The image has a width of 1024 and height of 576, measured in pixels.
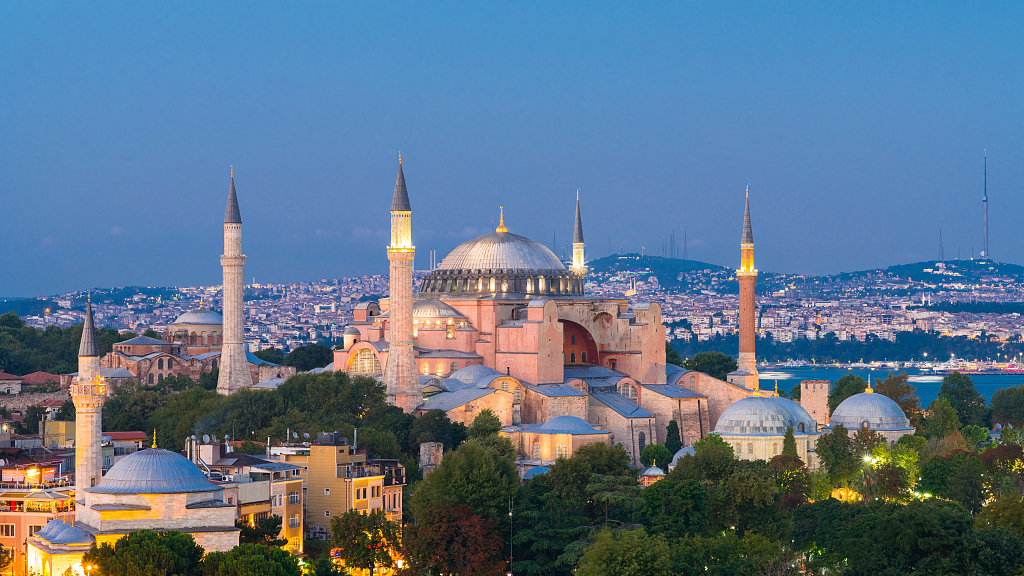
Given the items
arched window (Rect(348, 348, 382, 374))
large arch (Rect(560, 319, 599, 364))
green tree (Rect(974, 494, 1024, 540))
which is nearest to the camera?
green tree (Rect(974, 494, 1024, 540))

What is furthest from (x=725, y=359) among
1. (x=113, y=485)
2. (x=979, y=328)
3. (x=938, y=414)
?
(x=979, y=328)

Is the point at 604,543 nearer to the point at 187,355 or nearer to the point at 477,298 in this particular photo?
the point at 477,298

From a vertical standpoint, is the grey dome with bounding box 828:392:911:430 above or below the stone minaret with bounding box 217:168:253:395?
below

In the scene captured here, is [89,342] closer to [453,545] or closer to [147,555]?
[147,555]

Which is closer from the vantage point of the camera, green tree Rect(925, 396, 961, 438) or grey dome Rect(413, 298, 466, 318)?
green tree Rect(925, 396, 961, 438)

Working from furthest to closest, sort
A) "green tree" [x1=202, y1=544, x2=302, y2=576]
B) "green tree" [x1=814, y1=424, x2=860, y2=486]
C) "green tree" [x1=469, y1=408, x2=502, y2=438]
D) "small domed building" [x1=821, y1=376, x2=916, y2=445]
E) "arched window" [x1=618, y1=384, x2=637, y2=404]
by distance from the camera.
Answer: "arched window" [x1=618, y1=384, x2=637, y2=404] < "small domed building" [x1=821, y1=376, x2=916, y2=445] < "green tree" [x1=469, y1=408, x2=502, y2=438] < "green tree" [x1=814, y1=424, x2=860, y2=486] < "green tree" [x1=202, y1=544, x2=302, y2=576]

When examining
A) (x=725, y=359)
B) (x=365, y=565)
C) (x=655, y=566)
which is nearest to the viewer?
(x=655, y=566)

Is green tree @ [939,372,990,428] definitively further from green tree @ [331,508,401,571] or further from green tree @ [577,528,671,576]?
green tree @ [577,528,671,576]

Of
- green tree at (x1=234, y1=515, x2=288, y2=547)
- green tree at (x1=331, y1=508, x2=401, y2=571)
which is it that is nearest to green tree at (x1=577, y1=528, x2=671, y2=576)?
green tree at (x1=331, y1=508, x2=401, y2=571)
